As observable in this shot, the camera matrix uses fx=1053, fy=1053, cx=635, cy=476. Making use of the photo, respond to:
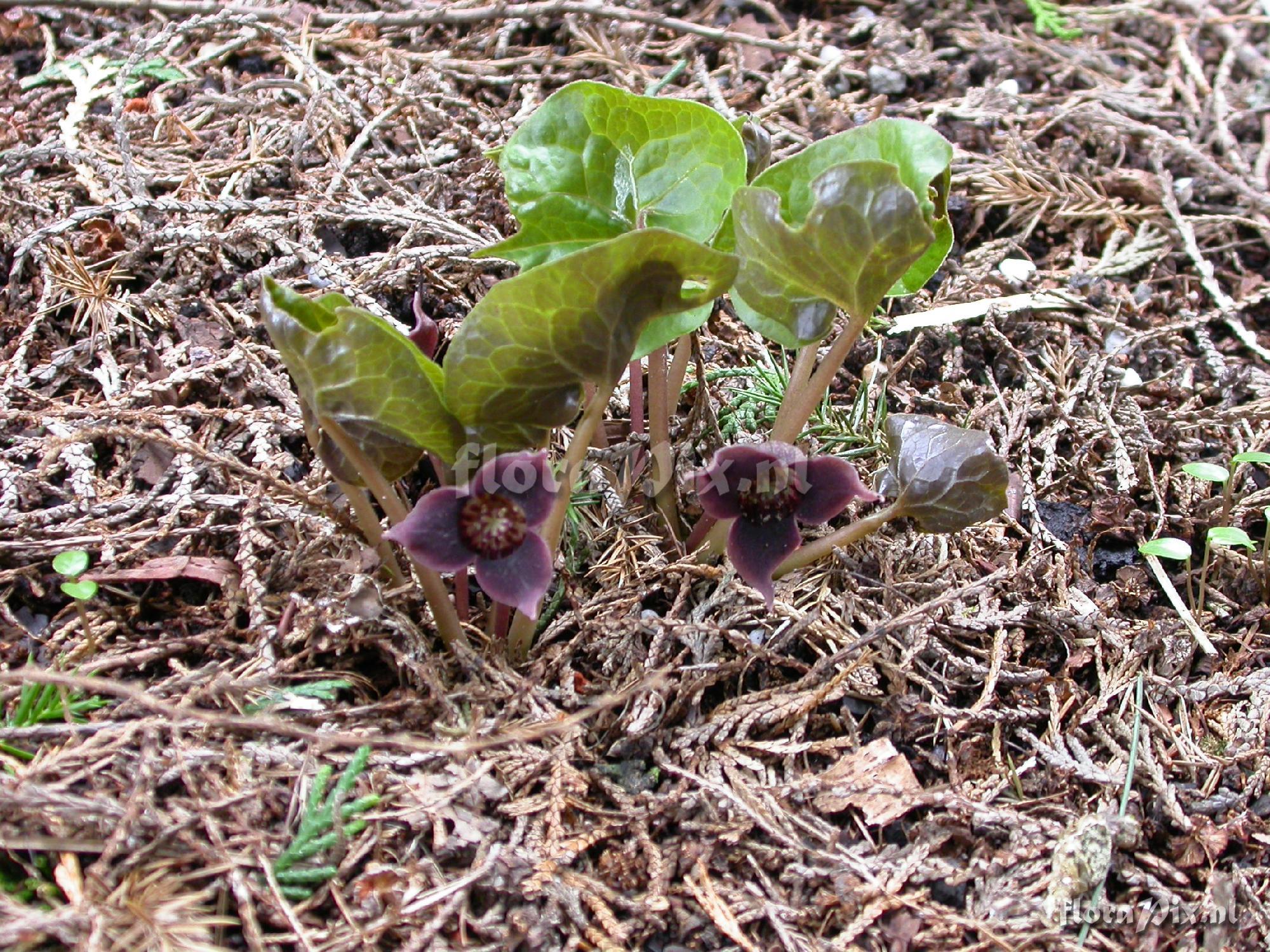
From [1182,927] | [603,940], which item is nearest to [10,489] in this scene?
[603,940]

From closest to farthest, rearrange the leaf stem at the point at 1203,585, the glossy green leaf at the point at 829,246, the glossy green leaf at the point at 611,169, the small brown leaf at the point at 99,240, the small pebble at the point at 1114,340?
the glossy green leaf at the point at 829,246 → the glossy green leaf at the point at 611,169 → the leaf stem at the point at 1203,585 → the small brown leaf at the point at 99,240 → the small pebble at the point at 1114,340

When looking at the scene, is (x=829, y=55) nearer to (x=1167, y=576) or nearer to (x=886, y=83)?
(x=886, y=83)

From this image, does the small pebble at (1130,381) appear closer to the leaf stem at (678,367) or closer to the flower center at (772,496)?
the leaf stem at (678,367)

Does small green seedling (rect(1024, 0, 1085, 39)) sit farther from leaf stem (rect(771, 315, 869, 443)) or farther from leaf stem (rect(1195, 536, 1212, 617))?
leaf stem (rect(771, 315, 869, 443))

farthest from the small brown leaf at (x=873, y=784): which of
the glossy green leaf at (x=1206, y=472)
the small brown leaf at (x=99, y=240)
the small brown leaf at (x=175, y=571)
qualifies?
the small brown leaf at (x=99, y=240)

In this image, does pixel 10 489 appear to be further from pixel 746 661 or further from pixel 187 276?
pixel 746 661

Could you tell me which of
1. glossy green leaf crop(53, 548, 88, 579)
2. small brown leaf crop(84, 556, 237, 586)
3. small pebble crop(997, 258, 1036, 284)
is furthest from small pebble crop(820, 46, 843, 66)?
glossy green leaf crop(53, 548, 88, 579)

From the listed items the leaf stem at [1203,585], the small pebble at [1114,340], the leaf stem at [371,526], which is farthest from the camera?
the small pebble at [1114,340]

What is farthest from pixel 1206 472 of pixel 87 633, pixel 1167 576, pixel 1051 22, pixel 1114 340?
pixel 87 633
